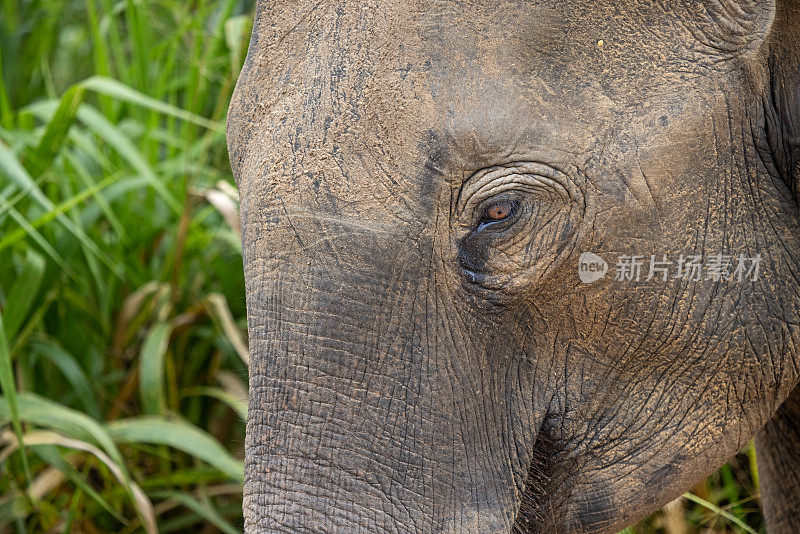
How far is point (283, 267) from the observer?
1.06 meters

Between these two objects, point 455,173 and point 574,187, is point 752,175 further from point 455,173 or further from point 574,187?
point 455,173

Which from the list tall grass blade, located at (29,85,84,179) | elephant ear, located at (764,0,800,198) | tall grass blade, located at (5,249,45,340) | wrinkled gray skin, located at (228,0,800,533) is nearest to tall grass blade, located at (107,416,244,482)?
tall grass blade, located at (5,249,45,340)

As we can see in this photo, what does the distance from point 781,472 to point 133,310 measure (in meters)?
1.39

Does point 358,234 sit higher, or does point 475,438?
point 358,234

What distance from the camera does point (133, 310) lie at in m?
2.32

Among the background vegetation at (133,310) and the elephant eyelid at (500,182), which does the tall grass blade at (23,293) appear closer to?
the background vegetation at (133,310)

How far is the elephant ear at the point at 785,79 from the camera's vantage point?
1128 millimetres

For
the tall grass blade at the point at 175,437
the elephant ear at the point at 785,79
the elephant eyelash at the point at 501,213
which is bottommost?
the tall grass blade at the point at 175,437


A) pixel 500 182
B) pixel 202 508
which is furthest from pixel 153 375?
pixel 500 182

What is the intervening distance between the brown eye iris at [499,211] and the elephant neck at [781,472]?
0.82 m

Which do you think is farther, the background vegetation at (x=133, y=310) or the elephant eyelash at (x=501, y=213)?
the background vegetation at (x=133, y=310)

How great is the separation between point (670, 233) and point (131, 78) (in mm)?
1821

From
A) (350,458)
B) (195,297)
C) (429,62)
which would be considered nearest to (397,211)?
(429,62)

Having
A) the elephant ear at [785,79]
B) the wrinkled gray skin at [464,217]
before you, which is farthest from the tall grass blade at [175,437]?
the elephant ear at [785,79]
